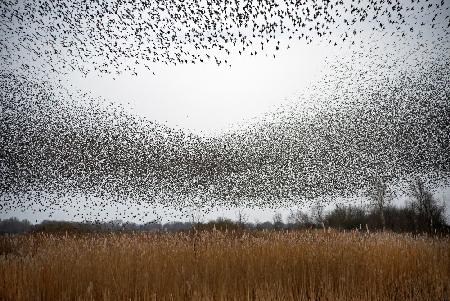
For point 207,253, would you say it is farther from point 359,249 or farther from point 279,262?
point 359,249

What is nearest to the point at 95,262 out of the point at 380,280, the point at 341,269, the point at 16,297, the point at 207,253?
the point at 16,297

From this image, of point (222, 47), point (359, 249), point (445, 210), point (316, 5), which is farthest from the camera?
point (445, 210)

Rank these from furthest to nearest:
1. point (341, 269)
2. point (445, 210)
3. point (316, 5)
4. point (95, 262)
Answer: point (445, 210) < point (316, 5) < point (95, 262) < point (341, 269)

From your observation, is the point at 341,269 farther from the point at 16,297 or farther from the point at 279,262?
the point at 16,297

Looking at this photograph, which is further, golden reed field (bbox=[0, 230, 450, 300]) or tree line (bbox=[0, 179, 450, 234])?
tree line (bbox=[0, 179, 450, 234])

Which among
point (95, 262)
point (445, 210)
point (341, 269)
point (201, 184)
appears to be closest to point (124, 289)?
point (95, 262)

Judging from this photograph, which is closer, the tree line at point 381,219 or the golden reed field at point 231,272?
the golden reed field at point 231,272

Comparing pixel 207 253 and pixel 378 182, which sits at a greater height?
pixel 378 182

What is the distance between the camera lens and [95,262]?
5883 mm

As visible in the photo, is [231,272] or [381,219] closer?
[231,272]

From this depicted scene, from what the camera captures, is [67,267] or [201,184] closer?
[67,267]

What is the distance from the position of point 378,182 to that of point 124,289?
45.0 meters

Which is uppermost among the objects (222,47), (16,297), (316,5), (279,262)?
(316,5)

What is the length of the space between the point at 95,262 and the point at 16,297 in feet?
4.69
